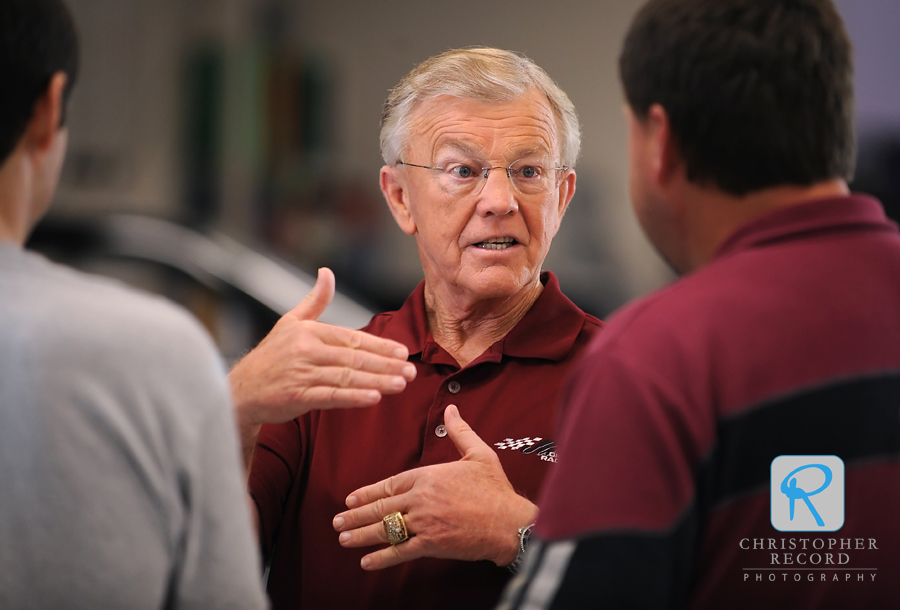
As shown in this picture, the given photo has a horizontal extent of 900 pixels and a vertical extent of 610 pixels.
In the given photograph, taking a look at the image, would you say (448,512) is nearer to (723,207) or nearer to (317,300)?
(317,300)

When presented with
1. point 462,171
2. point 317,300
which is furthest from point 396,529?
point 462,171

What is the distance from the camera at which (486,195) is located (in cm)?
177

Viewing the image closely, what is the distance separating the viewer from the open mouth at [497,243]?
1.80 metres

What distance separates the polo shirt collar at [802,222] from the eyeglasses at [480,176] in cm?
83

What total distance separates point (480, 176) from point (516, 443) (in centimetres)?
54

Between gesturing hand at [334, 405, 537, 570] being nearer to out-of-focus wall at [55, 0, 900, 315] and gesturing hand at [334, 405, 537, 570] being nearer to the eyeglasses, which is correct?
the eyeglasses

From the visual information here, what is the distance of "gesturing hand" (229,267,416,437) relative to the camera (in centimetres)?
138

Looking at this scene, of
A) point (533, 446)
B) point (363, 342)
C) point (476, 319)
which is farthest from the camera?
point (476, 319)

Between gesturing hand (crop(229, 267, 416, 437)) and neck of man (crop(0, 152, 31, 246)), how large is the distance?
1.72ft

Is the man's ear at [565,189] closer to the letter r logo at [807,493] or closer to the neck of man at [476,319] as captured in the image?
the neck of man at [476,319]

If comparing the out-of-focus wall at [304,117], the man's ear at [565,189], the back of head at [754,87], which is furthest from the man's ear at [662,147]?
the out-of-focus wall at [304,117]

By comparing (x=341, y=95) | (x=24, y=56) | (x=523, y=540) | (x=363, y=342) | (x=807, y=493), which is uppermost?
(x=341, y=95)

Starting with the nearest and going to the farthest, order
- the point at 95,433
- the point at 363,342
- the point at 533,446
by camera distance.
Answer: the point at 95,433 < the point at 363,342 < the point at 533,446

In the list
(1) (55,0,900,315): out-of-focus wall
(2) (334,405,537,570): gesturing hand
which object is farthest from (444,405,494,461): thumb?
(1) (55,0,900,315): out-of-focus wall
